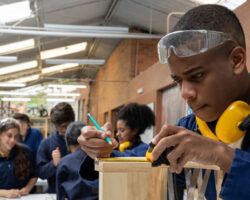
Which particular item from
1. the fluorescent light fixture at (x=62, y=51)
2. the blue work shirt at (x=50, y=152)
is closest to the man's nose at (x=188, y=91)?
the blue work shirt at (x=50, y=152)

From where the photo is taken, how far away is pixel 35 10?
5.98 m

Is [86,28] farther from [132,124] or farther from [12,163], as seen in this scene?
[132,124]

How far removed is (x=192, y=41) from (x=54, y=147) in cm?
268

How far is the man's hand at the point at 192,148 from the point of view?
581mm

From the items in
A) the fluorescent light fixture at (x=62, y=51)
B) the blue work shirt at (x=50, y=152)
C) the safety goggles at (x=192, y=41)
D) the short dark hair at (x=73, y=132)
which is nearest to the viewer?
the safety goggles at (x=192, y=41)

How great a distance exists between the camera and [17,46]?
7.93 meters

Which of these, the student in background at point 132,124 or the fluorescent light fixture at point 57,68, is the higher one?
the fluorescent light fixture at point 57,68

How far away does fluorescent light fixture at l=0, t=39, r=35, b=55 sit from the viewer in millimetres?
7691

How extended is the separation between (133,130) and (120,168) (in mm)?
1971

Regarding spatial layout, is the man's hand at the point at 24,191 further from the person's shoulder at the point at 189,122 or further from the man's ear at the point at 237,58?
the man's ear at the point at 237,58

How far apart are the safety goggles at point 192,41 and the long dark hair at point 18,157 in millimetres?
2598

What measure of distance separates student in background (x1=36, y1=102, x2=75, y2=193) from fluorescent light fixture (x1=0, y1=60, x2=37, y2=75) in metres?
7.00

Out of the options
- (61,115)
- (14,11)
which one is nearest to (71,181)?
(61,115)

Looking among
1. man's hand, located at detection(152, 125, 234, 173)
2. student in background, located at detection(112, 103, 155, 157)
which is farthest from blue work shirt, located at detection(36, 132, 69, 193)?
man's hand, located at detection(152, 125, 234, 173)
